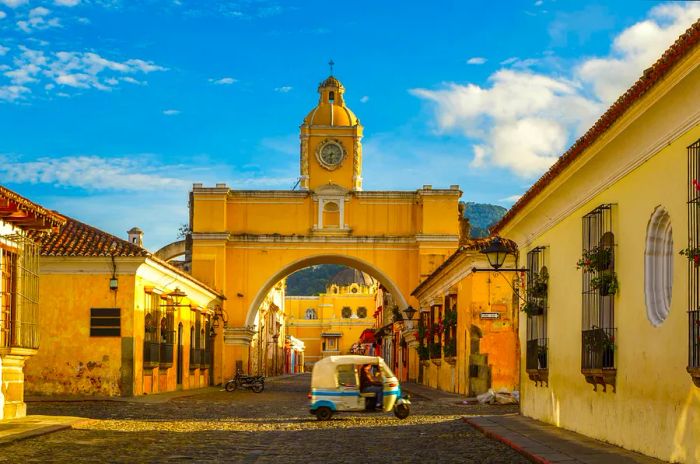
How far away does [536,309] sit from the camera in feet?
59.9

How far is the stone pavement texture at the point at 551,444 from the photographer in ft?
36.5

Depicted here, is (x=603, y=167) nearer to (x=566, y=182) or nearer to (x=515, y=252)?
(x=566, y=182)

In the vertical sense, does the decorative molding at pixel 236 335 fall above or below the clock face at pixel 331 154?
below

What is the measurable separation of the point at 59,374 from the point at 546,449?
18249 millimetres

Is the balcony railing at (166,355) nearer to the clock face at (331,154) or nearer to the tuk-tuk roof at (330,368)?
the tuk-tuk roof at (330,368)

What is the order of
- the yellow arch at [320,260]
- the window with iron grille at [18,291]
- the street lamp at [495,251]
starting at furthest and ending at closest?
the yellow arch at [320,260], the street lamp at [495,251], the window with iron grille at [18,291]

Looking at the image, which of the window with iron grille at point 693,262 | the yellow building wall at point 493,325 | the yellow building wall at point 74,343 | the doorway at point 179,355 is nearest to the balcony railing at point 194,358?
the doorway at point 179,355

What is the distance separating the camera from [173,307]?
34000 mm

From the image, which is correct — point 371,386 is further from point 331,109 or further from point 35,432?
point 331,109

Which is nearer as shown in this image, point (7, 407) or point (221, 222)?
point (7, 407)

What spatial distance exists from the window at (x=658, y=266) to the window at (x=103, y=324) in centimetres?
1915

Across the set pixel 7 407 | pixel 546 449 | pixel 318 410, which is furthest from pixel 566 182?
pixel 7 407

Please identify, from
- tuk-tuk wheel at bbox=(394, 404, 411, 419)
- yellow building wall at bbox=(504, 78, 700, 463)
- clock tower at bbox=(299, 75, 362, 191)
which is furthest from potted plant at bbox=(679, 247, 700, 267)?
clock tower at bbox=(299, 75, 362, 191)

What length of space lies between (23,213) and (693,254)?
11.3 m
